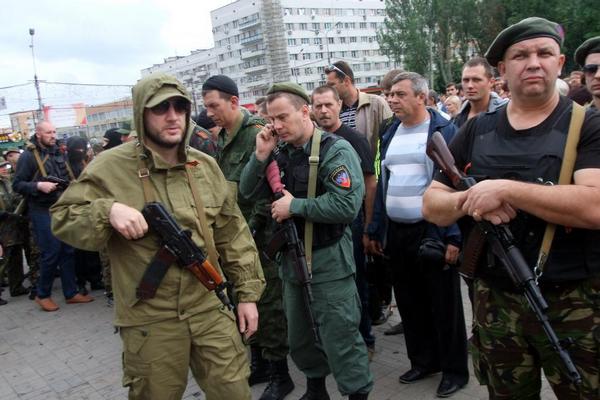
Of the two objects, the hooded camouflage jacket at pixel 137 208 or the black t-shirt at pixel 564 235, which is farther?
the hooded camouflage jacket at pixel 137 208

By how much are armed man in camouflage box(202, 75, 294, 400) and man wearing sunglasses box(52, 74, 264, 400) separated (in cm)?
114

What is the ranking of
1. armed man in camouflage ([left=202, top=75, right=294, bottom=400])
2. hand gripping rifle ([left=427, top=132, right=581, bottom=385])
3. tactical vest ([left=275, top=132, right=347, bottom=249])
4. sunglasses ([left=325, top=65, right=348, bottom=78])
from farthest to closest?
sunglasses ([left=325, top=65, right=348, bottom=78])
armed man in camouflage ([left=202, top=75, right=294, bottom=400])
tactical vest ([left=275, top=132, right=347, bottom=249])
hand gripping rifle ([left=427, top=132, right=581, bottom=385])

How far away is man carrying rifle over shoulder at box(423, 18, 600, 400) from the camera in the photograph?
6.10ft

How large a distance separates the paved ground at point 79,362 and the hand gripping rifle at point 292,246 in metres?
0.94

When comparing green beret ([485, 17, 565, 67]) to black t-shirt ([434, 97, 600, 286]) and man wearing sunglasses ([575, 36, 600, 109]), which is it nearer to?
black t-shirt ([434, 97, 600, 286])

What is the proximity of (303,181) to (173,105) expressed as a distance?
104 cm

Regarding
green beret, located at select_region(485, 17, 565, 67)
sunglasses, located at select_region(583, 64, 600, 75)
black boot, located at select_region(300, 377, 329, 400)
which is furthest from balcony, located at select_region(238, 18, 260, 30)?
green beret, located at select_region(485, 17, 565, 67)

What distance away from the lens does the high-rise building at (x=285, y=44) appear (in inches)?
3022

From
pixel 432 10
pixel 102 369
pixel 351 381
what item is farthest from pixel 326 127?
pixel 432 10

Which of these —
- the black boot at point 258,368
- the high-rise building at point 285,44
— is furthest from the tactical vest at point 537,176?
the high-rise building at point 285,44

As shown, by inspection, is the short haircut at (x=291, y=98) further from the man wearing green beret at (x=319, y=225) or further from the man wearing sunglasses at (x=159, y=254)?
the man wearing sunglasses at (x=159, y=254)

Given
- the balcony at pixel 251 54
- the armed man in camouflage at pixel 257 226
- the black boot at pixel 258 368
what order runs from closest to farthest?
1. the armed man in camouflage at pixel 257 226
2. the black boot at pixel 258 368
3. the balcony at pixel 251 54

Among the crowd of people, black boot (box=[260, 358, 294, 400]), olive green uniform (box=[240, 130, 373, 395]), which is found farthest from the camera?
black boot (box=[260, 358, 294, 400])

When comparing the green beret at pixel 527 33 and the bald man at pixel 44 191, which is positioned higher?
the green beret at pixel 527 33
